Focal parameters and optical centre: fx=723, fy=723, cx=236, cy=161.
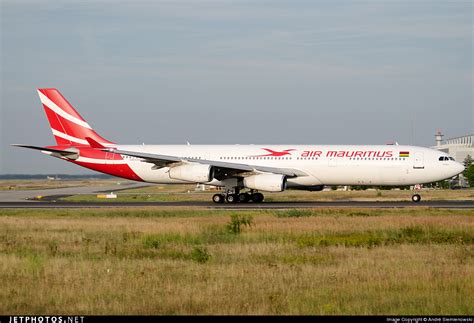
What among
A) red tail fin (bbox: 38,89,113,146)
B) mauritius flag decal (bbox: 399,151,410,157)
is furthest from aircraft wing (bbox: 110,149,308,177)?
mauritius flag decal (bbox: 399,151,410,157)

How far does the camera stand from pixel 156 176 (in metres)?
47.2

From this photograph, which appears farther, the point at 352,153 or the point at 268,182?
the point at 352,153

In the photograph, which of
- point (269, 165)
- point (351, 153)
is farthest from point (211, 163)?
point (351, 153)

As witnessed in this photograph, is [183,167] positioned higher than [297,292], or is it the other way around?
[183,167]

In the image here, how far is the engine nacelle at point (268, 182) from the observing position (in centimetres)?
4200

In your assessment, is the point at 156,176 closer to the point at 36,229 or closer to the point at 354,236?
the point at 36,229

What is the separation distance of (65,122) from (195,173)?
11.5m

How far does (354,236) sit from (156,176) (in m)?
25.6

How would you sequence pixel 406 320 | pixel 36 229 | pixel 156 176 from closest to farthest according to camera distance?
pixel 406 320, pixel 36 229, pixel 156 176

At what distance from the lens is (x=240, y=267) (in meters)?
16.5

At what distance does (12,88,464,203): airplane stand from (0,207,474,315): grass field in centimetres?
1522

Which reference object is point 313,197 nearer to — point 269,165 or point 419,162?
point 269,165

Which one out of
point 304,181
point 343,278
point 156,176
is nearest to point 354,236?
point 343,278

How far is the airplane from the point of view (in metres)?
43.8
